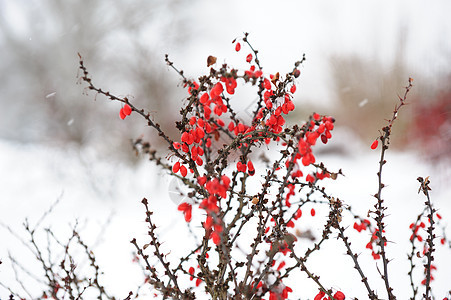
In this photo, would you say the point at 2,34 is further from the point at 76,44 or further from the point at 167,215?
the point at 167,215

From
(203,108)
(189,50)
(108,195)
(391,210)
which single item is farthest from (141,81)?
(203,108)

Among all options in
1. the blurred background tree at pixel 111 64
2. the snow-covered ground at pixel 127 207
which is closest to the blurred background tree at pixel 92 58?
the blurred background tree at pixel 111 64

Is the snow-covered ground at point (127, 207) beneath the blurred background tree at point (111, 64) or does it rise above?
beneath

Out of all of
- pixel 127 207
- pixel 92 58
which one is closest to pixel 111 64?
pixel 92 58

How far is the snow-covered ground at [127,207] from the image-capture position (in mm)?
2508

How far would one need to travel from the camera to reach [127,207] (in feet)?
15.3

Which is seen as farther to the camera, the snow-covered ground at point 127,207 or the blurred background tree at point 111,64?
the blurred background tree at point 111,64

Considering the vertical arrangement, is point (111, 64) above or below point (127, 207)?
above

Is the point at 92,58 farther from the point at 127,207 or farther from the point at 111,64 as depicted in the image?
the point at 127,207

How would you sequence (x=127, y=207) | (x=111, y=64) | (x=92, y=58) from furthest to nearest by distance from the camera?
(x=111, y=64), (x=92, y=58), (x=127, y=207)

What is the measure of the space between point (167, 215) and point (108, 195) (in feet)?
4.45

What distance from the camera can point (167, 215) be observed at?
13.6ft

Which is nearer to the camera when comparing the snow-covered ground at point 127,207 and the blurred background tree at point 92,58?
the snow-covered ground at point 127,207

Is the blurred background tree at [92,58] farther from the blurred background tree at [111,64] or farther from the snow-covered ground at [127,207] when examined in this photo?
the snow-covered ground at [127,207]
